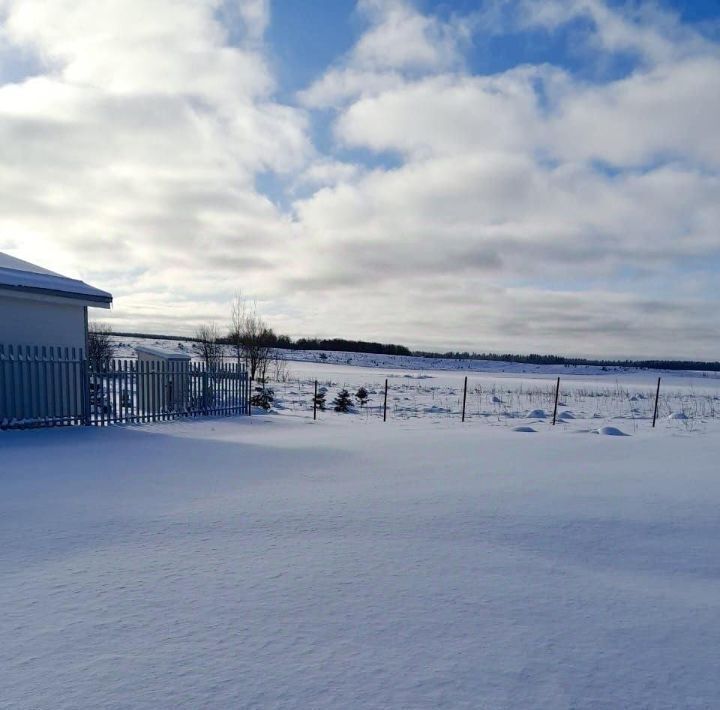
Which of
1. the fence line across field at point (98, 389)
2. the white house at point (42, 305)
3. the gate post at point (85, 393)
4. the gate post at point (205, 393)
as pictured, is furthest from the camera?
the gate post at point (205, 393)

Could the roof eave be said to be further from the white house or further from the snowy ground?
the snowy ground

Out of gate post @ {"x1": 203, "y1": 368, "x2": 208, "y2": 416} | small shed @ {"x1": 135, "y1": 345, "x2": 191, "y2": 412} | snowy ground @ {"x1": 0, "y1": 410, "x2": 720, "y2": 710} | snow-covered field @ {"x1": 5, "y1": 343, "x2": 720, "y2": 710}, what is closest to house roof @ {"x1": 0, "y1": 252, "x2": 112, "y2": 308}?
small shed @ {"x1": 135, "y1": 345, "x2": 191, "y2": 412}

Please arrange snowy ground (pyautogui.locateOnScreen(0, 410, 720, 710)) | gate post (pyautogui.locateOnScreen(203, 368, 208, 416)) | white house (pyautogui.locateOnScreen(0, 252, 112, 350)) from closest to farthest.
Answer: snowy ground (pyautogui.locateOnScreen(0, 410, 720, 710)), white house (pyautogui.locateOnScreen(0, 252, 112, 350)), gate post (pyautogui.locateOnScreen(203, 368, 208, 416))

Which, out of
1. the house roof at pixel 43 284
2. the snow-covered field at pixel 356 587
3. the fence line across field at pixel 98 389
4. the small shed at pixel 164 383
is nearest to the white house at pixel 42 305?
the house roof at pixel 43 284

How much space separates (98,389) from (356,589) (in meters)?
9.18

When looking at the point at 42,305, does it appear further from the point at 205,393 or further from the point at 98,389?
the point at 205,393

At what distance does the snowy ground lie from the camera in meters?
2.09

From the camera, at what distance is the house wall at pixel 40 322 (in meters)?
10.3

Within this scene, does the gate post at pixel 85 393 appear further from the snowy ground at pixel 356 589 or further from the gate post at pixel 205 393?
the snowy ground at pixel 356 589

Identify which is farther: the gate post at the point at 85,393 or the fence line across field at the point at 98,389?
the gate post at the point at 85,393

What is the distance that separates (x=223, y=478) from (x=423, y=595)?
3.39m

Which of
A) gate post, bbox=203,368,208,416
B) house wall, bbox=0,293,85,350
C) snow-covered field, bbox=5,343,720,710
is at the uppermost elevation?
house wall, bbox=0,293,85,350

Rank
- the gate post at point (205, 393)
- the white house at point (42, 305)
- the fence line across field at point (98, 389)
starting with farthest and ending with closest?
the gate post at point (205, 393), the white house at point (42, 305), the fence line across field at point (98, 389)

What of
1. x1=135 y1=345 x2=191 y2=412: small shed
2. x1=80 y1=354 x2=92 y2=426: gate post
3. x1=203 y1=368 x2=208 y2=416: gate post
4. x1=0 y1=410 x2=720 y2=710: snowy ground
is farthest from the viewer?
x1=203 y1=368 x2=208 y2=416: gate post
